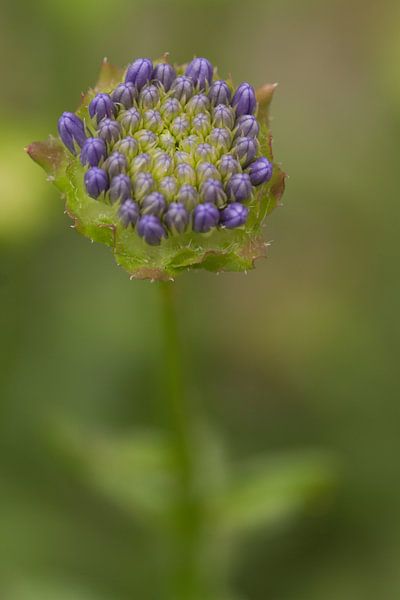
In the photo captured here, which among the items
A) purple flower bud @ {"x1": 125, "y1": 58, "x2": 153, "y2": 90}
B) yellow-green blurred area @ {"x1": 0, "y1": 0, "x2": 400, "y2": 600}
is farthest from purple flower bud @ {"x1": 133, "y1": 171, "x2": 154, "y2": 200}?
yellow-green blurred area @ {"x1": 0, "y1": 0, "x2": 400, "y2": 600}

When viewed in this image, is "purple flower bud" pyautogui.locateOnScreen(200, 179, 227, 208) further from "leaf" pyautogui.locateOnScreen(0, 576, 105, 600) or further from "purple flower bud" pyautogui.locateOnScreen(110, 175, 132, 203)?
"leaf" pyautogui.locateOnScreen(0, 576, 105, 600)

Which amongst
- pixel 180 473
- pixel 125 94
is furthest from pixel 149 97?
pixel 180 473

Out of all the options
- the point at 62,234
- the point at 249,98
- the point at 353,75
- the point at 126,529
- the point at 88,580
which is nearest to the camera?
the point at 249,98

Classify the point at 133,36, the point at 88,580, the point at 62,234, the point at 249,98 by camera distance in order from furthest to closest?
1. the point at 133,36
2. the point at 62,234
3. the point at 88,580
4. the point at 249,98

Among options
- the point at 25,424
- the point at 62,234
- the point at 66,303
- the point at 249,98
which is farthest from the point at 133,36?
the point at 249,98

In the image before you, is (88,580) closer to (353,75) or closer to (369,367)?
(369,367)

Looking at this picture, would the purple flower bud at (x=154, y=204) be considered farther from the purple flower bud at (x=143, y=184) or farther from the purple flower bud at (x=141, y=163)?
the purple flower bud at (x=141, y=163)

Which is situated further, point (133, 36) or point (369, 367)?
→ point (133, 36)
